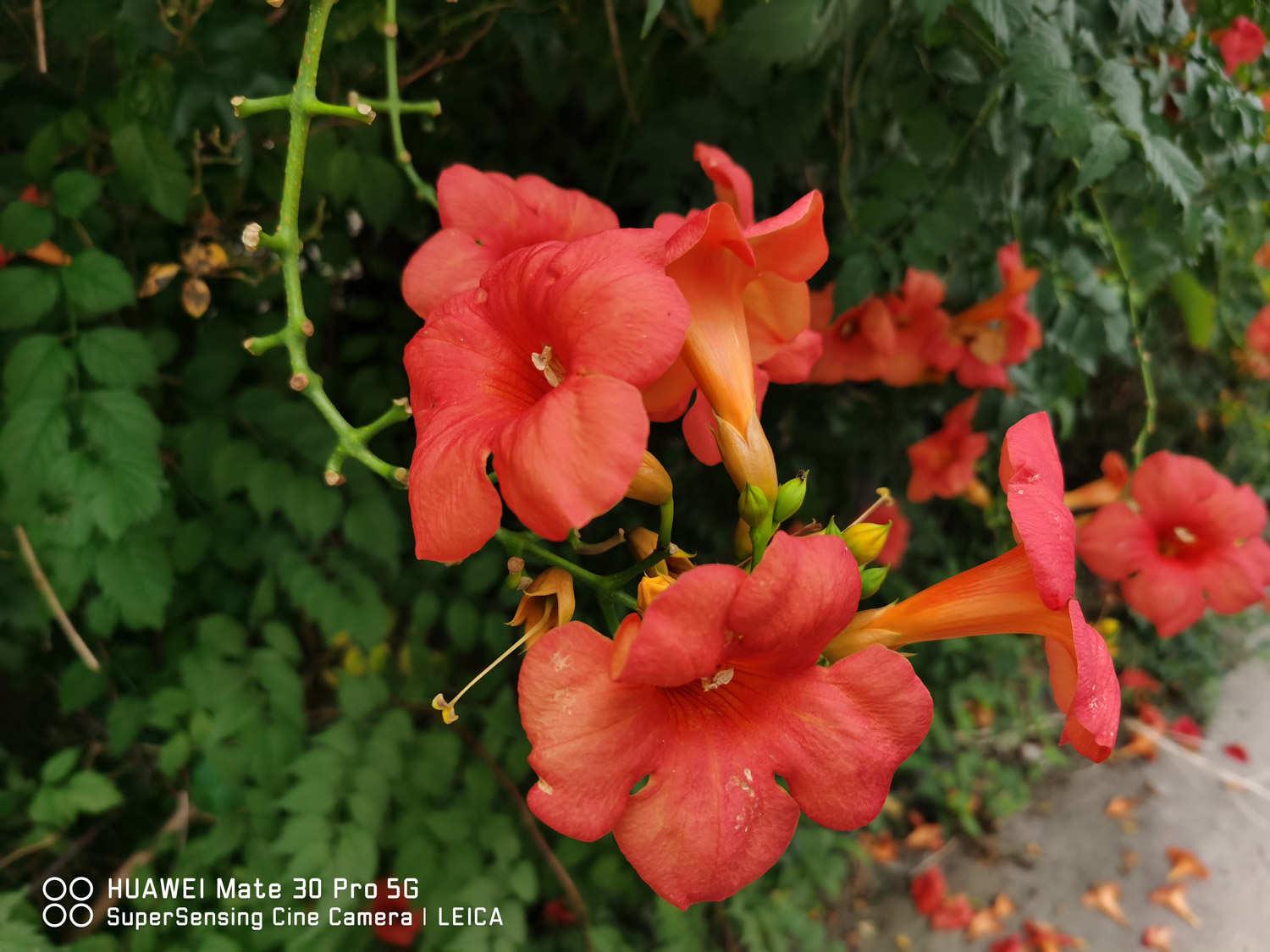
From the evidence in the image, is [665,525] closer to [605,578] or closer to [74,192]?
[605,578]

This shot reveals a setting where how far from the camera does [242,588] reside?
2025mm

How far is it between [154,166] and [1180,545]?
7.86 ft

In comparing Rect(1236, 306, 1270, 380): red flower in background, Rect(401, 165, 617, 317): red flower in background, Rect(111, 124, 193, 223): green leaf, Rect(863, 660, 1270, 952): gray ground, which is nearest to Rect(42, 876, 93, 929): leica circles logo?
Rect(111, 124, 193, 223): green leaf

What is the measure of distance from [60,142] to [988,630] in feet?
5.94

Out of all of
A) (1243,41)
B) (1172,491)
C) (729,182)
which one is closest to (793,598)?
(729,182)

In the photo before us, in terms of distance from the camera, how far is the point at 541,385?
2.92 feet

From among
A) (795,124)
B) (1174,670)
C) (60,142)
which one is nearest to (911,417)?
(795,124)

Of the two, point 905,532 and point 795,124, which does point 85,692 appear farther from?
point 905,532

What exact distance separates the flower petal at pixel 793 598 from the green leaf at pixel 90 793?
1616 mm

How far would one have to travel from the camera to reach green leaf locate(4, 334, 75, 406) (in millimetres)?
1425


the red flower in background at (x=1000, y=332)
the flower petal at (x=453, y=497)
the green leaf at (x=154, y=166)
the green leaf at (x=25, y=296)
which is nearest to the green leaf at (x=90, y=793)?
the green leaf at (x=25, y=296)

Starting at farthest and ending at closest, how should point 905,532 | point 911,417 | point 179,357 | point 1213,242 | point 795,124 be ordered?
point 905,532 → point 911,417 → point 179,357 → point 1213,242 → point 795,124

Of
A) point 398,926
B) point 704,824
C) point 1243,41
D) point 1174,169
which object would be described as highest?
point 1243,41

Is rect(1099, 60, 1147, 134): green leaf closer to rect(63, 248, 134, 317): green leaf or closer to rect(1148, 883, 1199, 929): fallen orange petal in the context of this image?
rect(63, 248, 134, 317): green leaf
